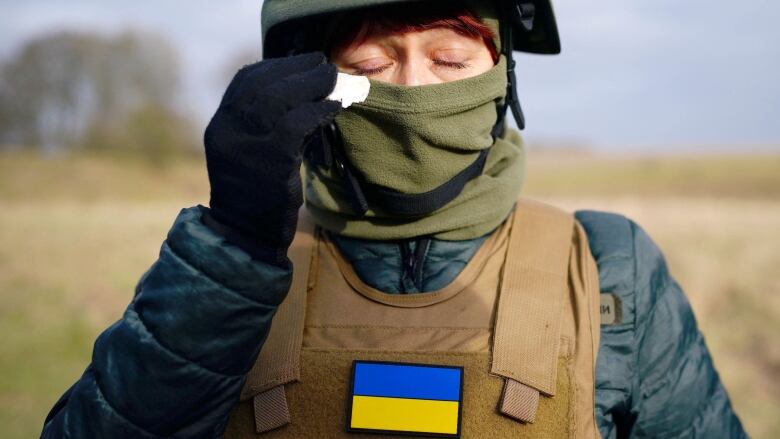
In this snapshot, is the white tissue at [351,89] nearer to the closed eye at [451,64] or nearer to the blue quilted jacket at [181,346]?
the closed eye at [451,64]

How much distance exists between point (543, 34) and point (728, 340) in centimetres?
594

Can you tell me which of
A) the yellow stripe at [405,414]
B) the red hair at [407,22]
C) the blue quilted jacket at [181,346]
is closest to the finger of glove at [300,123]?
the blue quilted jacket at [181,346]

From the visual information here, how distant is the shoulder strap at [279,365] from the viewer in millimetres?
1753

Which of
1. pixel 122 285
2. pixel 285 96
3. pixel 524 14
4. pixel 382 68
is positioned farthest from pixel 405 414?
pixel 122 285

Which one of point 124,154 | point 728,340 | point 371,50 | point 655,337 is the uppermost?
point 371,50

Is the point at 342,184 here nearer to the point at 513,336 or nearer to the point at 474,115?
the point at 474,115

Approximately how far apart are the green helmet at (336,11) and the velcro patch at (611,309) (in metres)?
0.88

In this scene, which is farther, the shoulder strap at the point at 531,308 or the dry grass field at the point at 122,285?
the dry grass field at the point at 122,285

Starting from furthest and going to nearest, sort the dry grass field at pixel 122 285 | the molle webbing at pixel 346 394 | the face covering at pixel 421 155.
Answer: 1. the dry grass field at pixel 122 285
2. the face covering at pixel 421 155
3. the molle webbing at pixel 346 394

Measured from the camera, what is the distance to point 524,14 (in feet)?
7.41

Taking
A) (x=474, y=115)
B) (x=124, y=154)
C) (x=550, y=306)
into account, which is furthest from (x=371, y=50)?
(x=124, y=154)

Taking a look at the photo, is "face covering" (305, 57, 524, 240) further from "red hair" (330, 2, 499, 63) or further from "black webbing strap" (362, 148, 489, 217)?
"red hair" (330, 2, 499, 63)

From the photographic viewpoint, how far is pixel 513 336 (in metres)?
1.78

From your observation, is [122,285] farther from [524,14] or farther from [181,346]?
[181,346]
